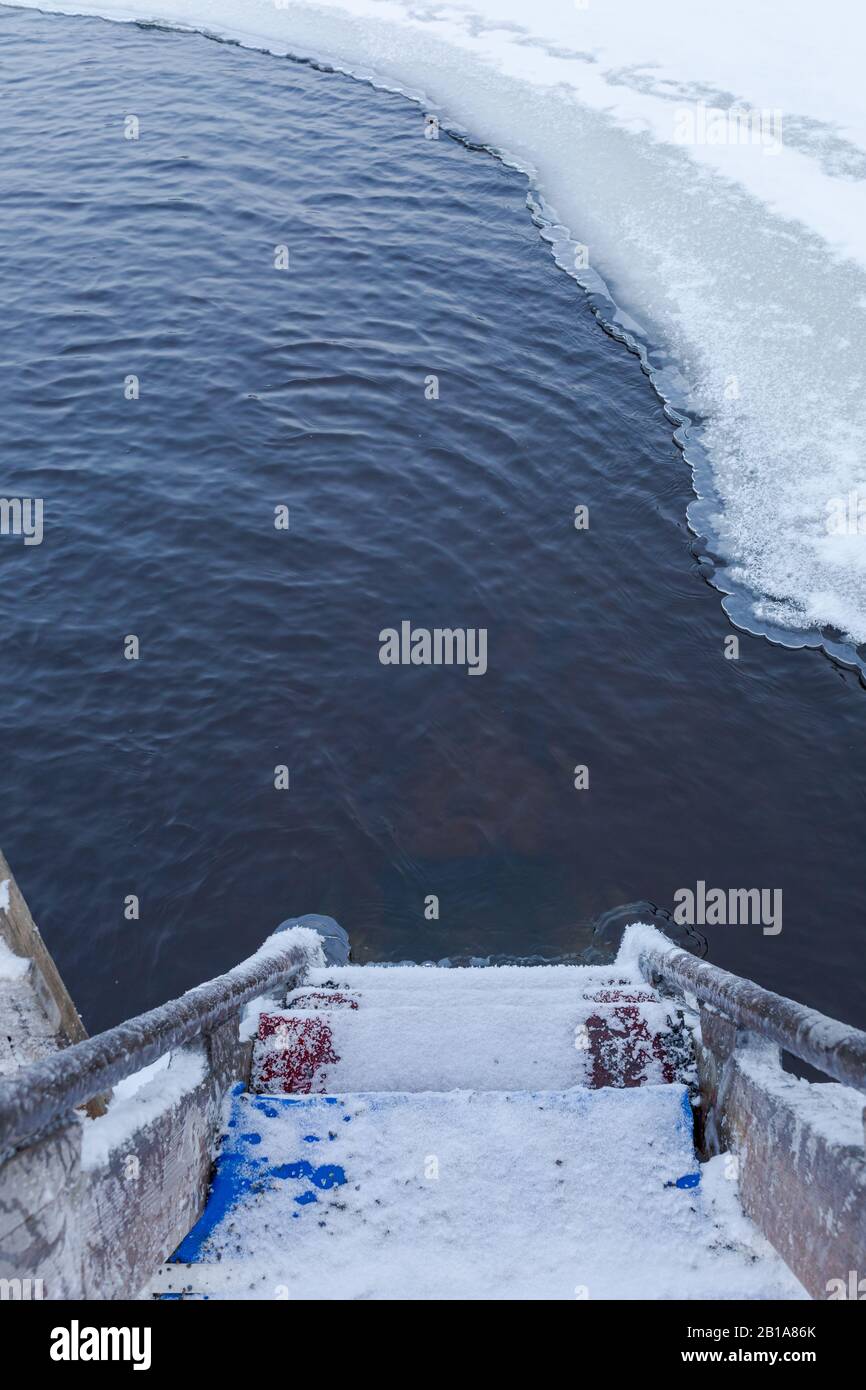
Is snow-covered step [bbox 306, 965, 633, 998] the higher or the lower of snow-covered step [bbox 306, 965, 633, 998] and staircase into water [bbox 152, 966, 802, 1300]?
the lower

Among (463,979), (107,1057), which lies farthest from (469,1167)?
(463,979)

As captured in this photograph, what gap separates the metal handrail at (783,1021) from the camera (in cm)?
246

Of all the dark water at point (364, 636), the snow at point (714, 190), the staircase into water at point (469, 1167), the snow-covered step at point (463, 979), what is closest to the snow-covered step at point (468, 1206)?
the staircase into water at point (469, 1167)

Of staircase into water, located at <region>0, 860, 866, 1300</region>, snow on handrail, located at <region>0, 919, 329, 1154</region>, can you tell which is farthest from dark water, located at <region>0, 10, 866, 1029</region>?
snow on handrail, located at <region>0, 919, 329, 1154</region>

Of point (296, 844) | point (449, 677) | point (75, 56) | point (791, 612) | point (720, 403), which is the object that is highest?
point (75, 56)

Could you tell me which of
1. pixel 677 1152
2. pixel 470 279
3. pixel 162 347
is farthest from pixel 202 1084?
pixel 470 279

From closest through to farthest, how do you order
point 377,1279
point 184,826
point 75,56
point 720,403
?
point 377,1279, point 184,826, point 720,403, point 75,56

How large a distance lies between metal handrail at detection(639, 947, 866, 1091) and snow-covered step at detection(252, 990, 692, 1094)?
0.90ft

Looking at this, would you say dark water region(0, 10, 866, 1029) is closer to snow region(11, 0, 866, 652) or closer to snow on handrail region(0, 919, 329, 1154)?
snow region(11, 0, 866, 652)

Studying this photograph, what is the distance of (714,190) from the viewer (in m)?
14.7

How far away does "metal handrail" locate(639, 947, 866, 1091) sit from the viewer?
2.46 m

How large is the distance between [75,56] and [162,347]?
12.9 metres

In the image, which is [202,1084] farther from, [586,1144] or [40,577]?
[40,577]
